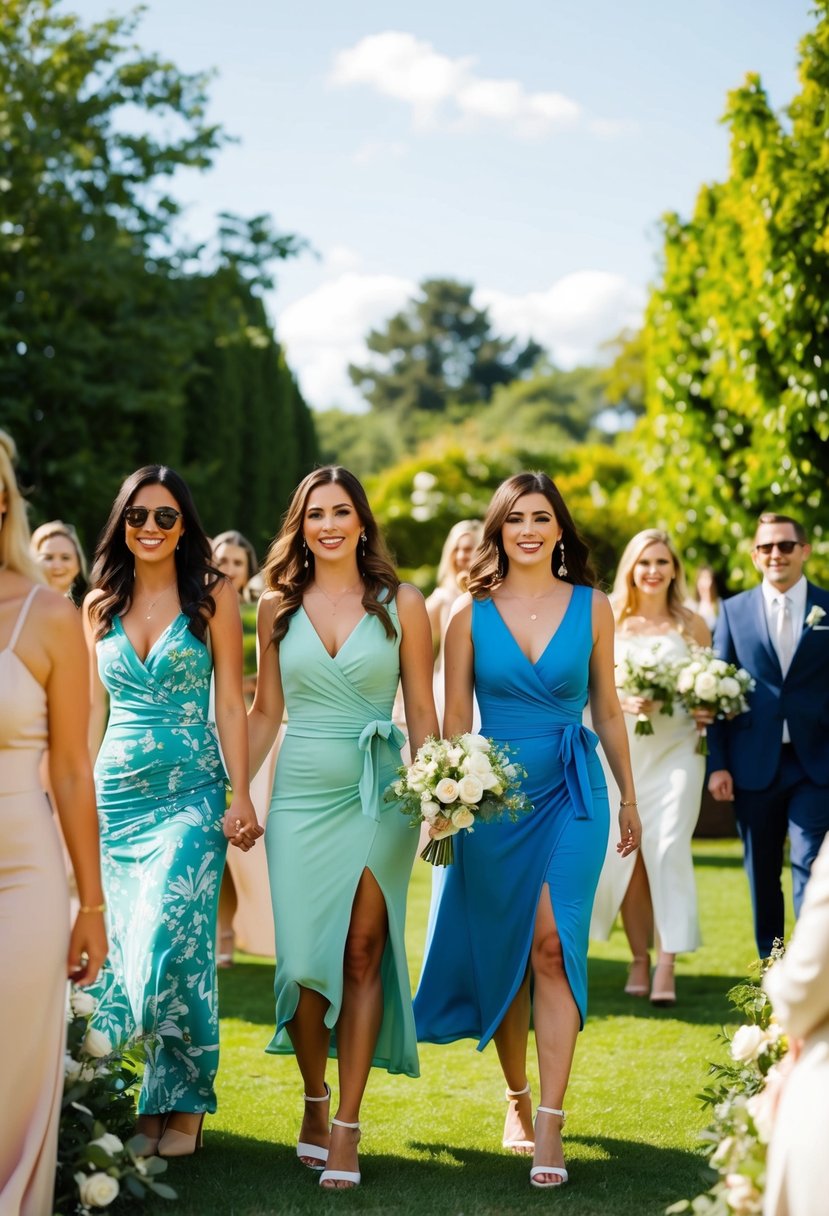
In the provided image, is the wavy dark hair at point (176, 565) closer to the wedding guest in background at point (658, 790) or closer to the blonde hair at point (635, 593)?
the wedding guest in background at point (658, 790)

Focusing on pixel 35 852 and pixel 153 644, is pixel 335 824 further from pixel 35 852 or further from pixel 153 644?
pixel 35 852

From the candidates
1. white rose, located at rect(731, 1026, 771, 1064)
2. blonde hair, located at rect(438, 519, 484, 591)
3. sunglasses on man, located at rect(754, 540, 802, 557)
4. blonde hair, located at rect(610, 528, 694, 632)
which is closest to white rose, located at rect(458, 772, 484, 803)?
white rose, located at rect(731, 1026, 771, 1064)

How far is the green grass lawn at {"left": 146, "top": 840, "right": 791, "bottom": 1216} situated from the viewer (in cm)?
513

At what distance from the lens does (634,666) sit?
9.05 meters

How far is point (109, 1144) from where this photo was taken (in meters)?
4.38

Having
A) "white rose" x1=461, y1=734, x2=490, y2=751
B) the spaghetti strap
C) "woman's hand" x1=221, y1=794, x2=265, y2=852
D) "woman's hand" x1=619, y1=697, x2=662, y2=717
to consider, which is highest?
the spaghetti strap

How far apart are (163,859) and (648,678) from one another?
4.25m

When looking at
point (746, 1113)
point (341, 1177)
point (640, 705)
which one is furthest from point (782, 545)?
point (746, 1113)

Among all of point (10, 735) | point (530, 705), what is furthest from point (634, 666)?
point (10, 735)

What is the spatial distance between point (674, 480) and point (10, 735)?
45.1 ft

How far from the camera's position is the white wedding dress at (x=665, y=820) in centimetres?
879

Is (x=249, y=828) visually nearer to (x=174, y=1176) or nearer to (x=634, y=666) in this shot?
(x=174, y=1176)

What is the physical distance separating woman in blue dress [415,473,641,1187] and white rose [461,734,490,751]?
0.56 m

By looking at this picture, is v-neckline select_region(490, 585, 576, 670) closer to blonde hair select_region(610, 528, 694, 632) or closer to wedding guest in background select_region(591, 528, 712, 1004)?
wedding guest in background select_region(591, 528, 712, 1004)
